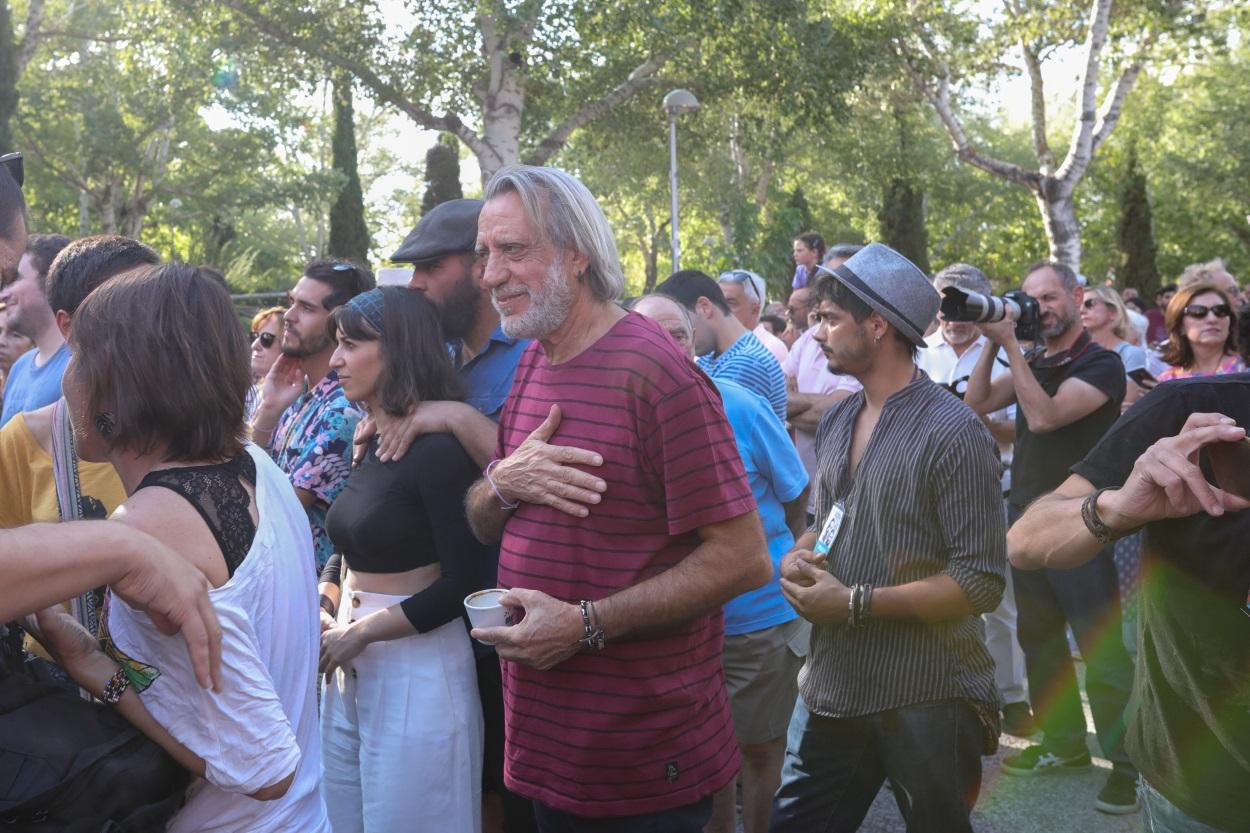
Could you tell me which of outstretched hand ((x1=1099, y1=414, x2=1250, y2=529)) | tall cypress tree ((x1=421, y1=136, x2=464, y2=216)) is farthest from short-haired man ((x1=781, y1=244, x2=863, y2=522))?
tall cypress tree ((x1=421, y1=136, x2=464, y2=216))

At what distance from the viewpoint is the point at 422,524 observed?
3.09 meters

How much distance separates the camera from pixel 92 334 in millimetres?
1968

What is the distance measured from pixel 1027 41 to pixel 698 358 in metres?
16.2

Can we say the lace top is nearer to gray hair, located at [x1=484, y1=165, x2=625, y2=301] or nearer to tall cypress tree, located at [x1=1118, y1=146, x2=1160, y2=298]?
gray hair, located at [x1=484, y1=165, x2=625, y2=301]

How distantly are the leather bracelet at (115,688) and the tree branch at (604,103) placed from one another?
19989 millimetres

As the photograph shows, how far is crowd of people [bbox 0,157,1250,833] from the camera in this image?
190cm

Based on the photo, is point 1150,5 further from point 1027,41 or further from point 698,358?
point 698,358

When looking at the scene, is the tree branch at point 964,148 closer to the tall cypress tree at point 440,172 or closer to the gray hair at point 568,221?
the tall cypress tree at point 440,172

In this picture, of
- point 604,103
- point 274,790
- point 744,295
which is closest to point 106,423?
point 274,790

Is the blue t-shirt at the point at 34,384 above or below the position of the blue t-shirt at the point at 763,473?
above

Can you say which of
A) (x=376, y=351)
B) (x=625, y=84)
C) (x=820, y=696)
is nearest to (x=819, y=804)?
(x=820, y=696)

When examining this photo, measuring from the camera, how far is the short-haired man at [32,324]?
3879mm

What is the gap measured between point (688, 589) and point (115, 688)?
1129mm

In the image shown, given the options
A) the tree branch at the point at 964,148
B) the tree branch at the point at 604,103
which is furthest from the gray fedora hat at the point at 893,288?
the tree branch at the point at 604,103
